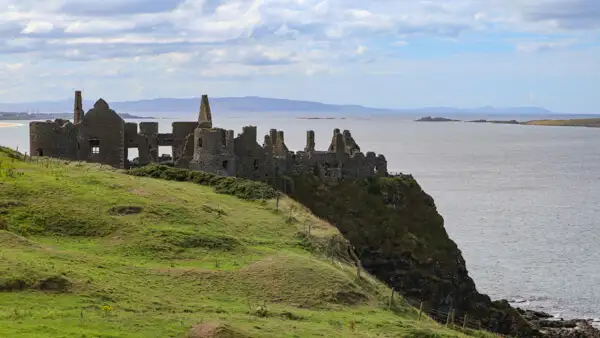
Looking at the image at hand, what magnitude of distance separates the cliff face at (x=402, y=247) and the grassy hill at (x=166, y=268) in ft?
51.4

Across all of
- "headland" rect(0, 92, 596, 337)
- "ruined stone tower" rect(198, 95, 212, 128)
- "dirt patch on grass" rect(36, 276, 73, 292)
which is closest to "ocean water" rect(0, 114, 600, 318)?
"headland" rect(0, 92, 596, 337)

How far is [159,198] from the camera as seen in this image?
4828 cm

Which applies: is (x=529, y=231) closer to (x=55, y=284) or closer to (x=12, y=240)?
(x=12, y=240)

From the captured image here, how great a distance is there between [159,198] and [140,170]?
14697 millimetres

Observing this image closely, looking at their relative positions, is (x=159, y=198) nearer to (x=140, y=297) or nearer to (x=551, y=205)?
(x=140, y=297)

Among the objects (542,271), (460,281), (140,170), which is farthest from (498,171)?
(140,170)

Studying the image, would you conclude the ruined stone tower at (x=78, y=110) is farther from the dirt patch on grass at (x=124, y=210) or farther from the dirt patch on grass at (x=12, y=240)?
the dirt patch on grass at (x=12, y=240)

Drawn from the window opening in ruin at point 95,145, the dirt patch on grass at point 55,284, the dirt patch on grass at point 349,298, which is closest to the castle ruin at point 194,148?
the window opening in ruin at point 95,145

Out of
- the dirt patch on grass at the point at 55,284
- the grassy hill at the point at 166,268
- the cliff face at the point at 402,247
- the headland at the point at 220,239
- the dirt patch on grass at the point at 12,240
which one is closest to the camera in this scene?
the grassy hill at the point at 166,268

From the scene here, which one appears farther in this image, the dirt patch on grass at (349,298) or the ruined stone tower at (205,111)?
the ruined stone tower at (205,111)

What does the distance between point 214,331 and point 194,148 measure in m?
41.0

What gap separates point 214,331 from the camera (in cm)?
2661

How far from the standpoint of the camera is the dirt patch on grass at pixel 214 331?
2648 cm

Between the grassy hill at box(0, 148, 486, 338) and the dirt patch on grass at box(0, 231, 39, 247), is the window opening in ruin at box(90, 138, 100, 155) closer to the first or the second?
the grassy hill at box(0, 148, 486, 338)
